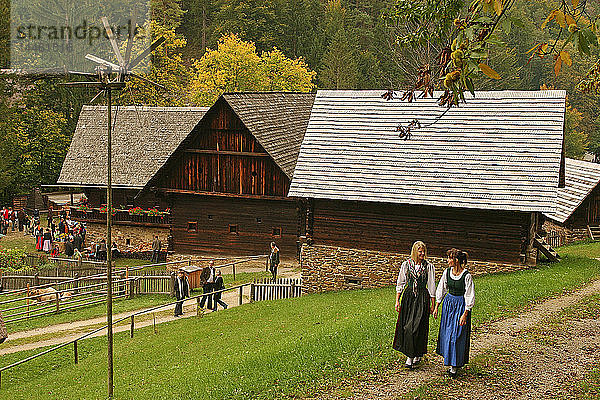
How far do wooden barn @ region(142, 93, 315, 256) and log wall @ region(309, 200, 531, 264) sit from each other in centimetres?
807

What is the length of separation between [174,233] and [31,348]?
16426 millimetres

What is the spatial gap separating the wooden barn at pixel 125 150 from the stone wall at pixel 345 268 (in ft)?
50.7

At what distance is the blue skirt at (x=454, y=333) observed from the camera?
31.7ft

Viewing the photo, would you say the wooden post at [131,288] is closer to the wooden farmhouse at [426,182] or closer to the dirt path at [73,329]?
the dirt path at [73,329]

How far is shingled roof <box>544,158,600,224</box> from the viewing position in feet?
105

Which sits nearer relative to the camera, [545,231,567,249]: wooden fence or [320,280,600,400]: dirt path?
[320,280,600,400]: dirt path

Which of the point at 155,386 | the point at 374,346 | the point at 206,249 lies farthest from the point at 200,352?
the point at 206,249

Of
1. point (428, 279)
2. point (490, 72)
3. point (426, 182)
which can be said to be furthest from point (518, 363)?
point (426, 182)

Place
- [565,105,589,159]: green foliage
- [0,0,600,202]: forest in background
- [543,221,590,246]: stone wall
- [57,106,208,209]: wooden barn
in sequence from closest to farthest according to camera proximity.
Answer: [543,221,590,246]: stone wall → [57,106,208,209]: wooden barn → [0,0,600,202]: forest in background → [565,105,589,159]: green foliage

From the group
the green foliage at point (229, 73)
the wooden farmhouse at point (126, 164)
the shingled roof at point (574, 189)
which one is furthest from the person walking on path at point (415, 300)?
the green foliage at point (229, 73)

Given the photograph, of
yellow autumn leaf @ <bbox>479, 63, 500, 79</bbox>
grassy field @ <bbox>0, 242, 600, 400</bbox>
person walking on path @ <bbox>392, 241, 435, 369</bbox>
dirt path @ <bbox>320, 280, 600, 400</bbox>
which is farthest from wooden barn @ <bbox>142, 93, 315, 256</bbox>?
yellow autumn leaf @ <bbox>479, 63, 500, 79</bbox>

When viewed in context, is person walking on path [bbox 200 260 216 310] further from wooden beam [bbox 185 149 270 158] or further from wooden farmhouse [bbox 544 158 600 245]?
wooden farmhouse [bbox 544 158 600 245]

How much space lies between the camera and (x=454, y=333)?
9.71 m

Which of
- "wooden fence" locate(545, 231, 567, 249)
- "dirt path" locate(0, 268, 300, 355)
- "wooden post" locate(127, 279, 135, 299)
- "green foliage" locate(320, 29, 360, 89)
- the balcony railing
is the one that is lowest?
"dirt path" locate(0, 268, 300, 355)
